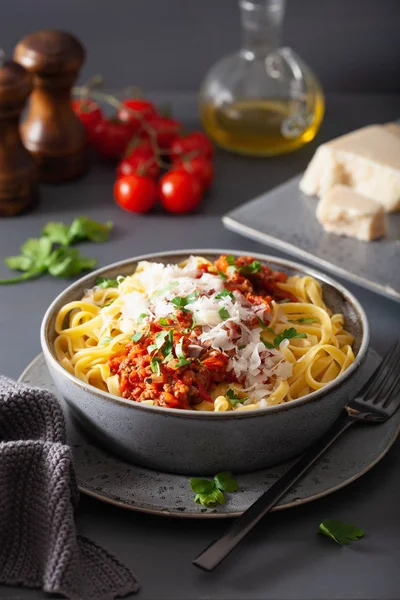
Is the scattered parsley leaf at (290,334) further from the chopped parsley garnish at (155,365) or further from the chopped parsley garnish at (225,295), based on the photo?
the chopped parsley garnish at (155,365)


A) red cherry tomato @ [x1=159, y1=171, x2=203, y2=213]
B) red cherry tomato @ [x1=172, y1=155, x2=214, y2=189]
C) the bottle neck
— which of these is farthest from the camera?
the bottle neck

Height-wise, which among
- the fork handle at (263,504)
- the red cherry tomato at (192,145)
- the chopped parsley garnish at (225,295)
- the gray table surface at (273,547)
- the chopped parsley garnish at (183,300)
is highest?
the chopped parsley garnish at (225,295)

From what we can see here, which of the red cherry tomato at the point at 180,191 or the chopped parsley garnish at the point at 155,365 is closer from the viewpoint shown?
the chopped parsley garnish at the point at 155,365

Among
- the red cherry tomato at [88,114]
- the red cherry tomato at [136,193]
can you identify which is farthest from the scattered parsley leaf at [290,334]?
the red cherry tomato at [88,114]

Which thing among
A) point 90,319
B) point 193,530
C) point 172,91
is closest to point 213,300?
point 90,319

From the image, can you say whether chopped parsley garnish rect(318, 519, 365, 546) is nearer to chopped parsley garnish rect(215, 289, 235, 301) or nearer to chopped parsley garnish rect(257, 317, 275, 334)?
chopped parsley garnish rect(257, 317, 275, 334)

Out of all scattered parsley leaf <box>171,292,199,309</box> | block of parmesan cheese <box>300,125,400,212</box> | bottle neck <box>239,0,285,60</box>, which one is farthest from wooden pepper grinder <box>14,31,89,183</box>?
scattered parsley leaf <box>171,292,199,309</box>
